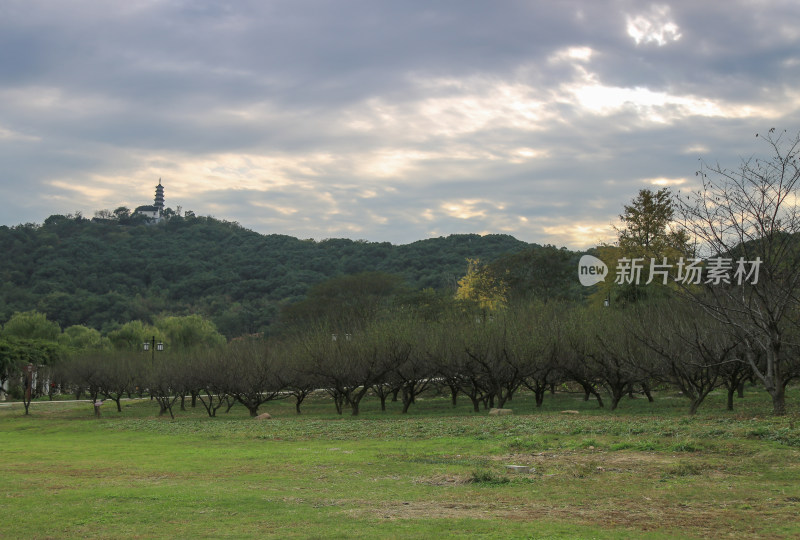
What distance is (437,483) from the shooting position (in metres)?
12.7

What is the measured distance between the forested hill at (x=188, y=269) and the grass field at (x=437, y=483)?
63310 millimetres

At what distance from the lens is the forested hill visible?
92.6 meters

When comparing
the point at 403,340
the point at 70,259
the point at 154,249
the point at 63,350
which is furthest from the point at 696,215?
the point at 154,249

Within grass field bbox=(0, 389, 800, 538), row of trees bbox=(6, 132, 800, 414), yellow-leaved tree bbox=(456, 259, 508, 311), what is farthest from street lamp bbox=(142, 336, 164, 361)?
yellow-leaved tree bbox=(456, 259, 508, 311)

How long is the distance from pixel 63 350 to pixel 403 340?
1650 inches

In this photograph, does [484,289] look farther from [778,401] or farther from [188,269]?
[188,269]

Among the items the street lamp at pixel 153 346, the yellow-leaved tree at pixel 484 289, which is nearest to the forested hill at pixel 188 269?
the yellow-leaved tree at pixel 484 289

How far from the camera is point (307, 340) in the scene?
3888 cm

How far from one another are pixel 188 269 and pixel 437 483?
342 ft

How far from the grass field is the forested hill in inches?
2493

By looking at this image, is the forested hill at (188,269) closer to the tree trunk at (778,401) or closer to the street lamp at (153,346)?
the street lamp at (153,346)

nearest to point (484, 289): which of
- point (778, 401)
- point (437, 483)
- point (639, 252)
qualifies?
point (639, 252)

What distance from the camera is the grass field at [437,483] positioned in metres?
8.93

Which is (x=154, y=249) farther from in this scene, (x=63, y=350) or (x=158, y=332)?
(x=63, y=350)
